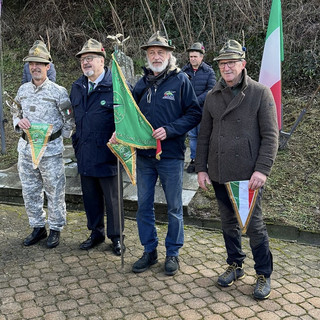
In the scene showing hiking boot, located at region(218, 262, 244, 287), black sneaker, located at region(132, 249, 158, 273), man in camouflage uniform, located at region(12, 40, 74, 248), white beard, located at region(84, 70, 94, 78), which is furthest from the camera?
man in camouflage uniform, located at region(12, 40, 74, 248)

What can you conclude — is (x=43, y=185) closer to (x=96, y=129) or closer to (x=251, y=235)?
(x=96, y=129)

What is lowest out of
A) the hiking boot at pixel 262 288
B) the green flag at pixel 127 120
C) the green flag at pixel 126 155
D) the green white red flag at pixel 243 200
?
the hiking boot at pixel 262 288

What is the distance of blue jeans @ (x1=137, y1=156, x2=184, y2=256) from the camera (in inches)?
163

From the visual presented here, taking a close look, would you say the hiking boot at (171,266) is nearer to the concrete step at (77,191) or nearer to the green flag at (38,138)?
the concrete step at (77,191)

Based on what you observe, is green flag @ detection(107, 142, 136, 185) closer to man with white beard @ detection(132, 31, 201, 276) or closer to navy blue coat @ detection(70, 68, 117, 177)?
man with white beard @ detection(132, 31, 201, 276)

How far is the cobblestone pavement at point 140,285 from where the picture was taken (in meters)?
3.62

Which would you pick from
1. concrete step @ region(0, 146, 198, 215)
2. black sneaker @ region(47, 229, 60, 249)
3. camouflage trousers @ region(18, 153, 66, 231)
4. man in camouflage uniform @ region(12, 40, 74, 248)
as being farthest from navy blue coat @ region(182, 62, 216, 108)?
black sneaker @ region(47, 229, 60, 249)

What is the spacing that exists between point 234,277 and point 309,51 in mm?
6668

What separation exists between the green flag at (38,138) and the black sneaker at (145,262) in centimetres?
141

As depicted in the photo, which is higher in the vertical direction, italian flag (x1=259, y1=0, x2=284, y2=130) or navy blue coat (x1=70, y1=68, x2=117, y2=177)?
italian flag (x1=259, y1=0, x2=284, y2=130)

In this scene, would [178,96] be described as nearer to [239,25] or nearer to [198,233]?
[198,233]

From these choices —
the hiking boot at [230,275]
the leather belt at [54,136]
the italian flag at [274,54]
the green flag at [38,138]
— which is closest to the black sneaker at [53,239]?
the green flag at [38,138]

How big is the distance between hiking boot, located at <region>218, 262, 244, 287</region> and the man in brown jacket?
0.04 ft

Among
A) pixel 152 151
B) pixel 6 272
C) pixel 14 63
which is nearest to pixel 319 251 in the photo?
pixel 152 151
